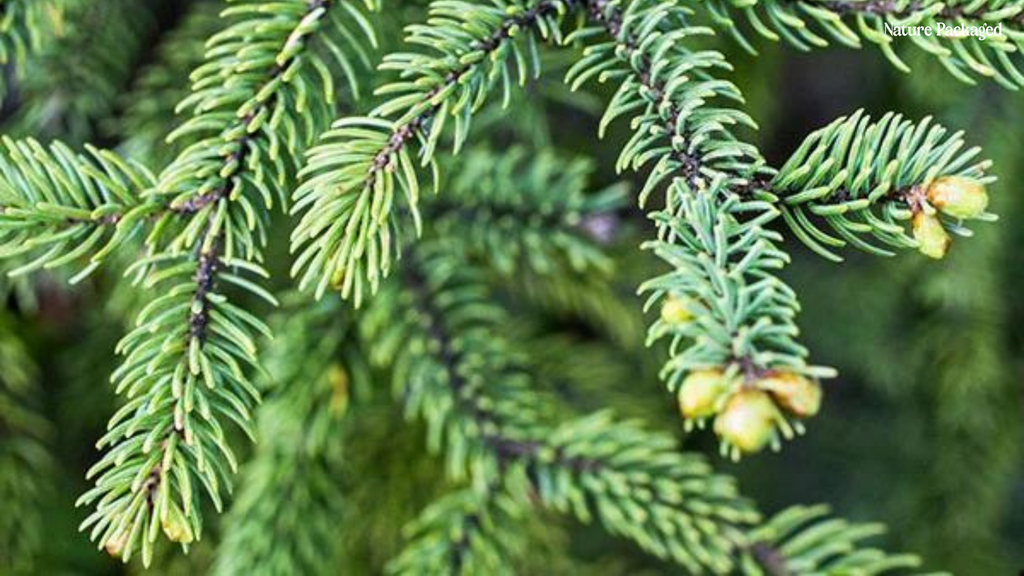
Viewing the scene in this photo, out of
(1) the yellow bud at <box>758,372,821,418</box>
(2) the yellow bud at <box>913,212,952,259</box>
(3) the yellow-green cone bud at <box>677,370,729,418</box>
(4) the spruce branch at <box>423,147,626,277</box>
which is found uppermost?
(2) the yellow bud at <box>913,212,952,259</box>

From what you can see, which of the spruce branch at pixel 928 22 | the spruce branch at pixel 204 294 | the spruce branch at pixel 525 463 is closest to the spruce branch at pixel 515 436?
the spruce branch at pixel 525 463

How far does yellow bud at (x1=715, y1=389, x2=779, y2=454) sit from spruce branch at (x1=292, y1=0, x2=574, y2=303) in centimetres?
21

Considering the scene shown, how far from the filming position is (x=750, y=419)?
0.47 metres

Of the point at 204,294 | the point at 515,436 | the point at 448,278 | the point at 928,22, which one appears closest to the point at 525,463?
the point at 515,436

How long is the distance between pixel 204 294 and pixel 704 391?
31cm

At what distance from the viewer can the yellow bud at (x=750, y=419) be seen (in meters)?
0.47

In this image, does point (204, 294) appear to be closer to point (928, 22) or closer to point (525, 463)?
point (525, 463)

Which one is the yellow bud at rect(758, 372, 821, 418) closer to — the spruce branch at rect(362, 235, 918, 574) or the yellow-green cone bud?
the yellow-green cone bud

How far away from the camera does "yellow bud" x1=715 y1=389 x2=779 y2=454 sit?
469 mm

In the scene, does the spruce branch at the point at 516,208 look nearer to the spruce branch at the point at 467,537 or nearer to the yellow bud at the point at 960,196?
the spruce branch at the point at 467,537

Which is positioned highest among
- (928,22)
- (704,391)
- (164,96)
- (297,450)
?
(928,22)

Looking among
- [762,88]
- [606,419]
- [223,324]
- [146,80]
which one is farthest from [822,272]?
[223,324]

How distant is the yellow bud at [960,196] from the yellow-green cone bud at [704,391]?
0.17 m

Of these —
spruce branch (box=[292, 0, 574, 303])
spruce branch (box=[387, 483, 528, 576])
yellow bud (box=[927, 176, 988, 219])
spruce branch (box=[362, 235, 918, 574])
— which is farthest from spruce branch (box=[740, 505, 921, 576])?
spruce branch (box=[292, 0, 574, 303])
